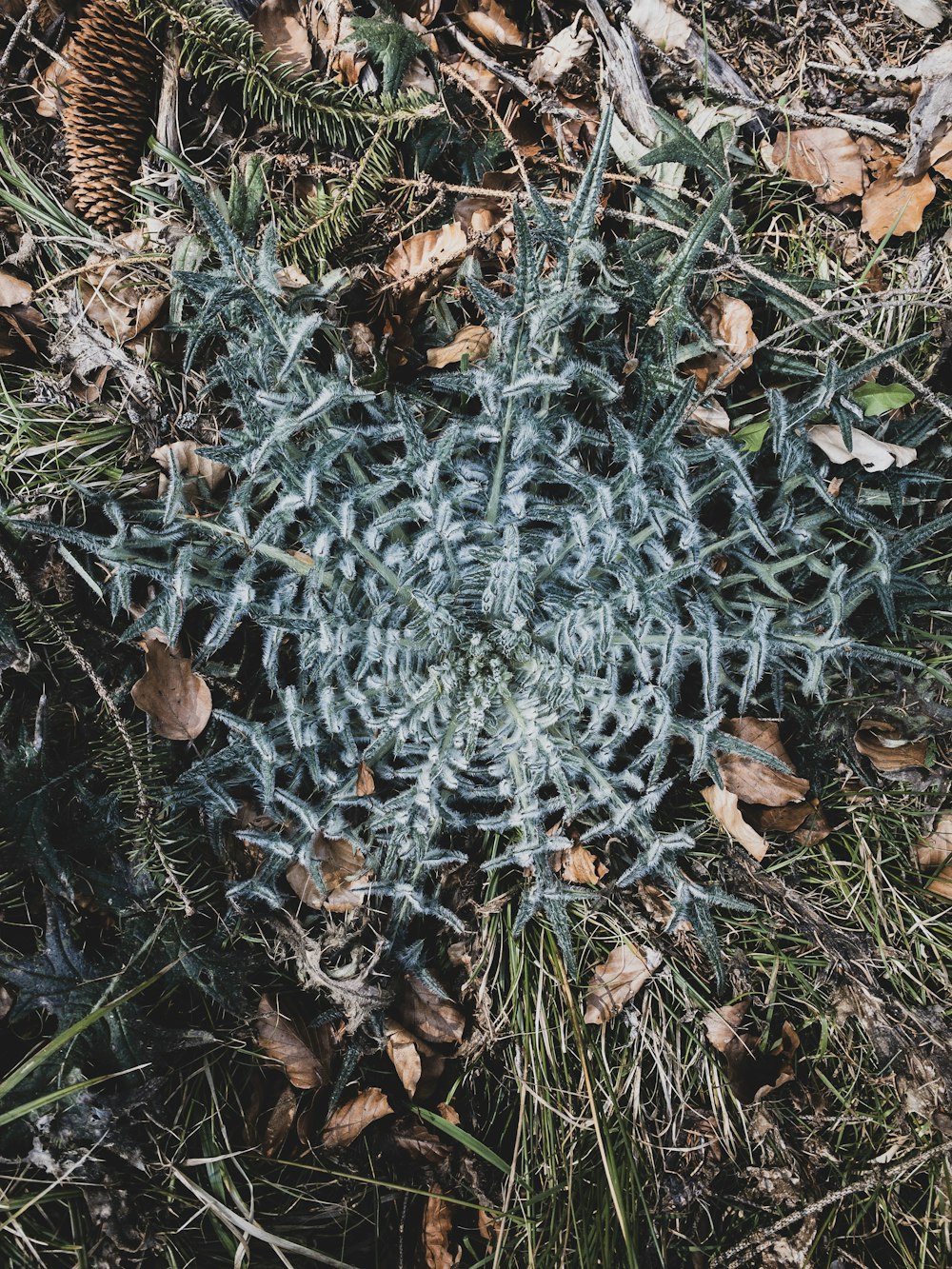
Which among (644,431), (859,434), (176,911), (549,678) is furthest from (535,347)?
(176,911)

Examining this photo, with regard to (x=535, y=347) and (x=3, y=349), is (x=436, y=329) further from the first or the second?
(x=3, y=349)

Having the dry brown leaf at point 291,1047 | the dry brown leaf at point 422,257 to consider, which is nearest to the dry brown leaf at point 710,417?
the dry brown leaf at point 422,257

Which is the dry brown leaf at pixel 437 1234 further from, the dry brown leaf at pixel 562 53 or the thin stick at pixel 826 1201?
the dry brown leaf at pixel 562 53

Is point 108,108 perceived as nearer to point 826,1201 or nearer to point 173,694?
point 173,694

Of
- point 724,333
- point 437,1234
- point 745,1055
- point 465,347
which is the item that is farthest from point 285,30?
point 437,1234

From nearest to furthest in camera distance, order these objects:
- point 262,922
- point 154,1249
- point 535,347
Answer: point 535,347 < point 154,1249 < point 262,922

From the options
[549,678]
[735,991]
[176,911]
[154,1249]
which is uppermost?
[549,678]
